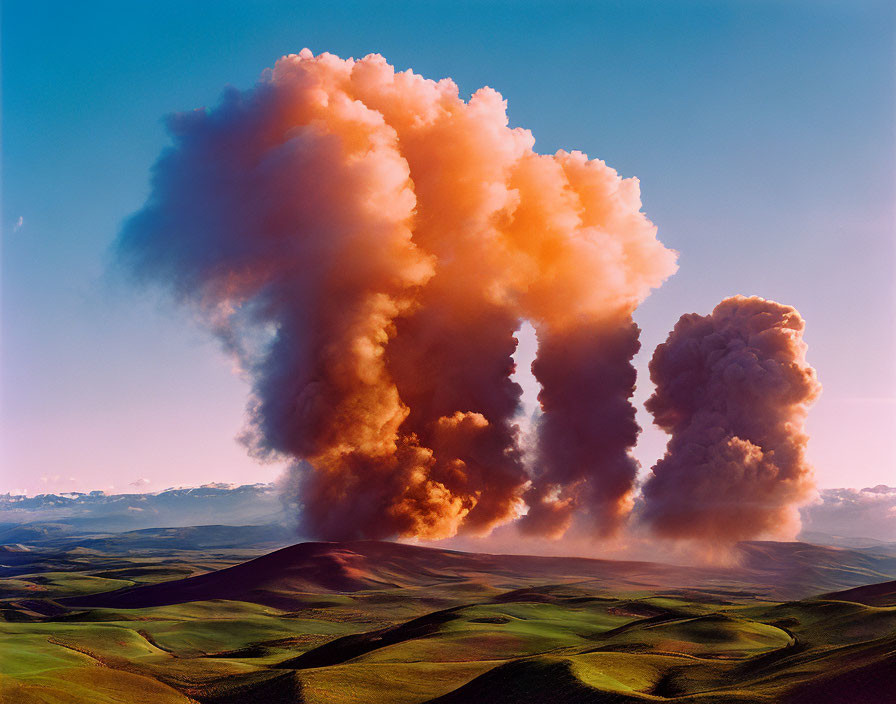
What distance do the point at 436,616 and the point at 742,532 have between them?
107778mm

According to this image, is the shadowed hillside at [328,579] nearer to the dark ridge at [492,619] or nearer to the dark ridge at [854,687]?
the dark ridge at [492,619]

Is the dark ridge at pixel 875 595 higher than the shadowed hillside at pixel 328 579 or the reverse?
higher

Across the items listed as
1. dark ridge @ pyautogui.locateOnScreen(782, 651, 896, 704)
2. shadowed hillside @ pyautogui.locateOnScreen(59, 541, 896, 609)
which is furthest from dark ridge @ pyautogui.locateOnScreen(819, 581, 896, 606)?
shadowed hillside @ pyautogui.locateOnScreen(59, 541, 896, 609)

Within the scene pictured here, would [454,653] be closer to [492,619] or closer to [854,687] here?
[492,619]

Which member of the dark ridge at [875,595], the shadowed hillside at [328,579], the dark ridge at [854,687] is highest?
the dark ridge at [854,687]

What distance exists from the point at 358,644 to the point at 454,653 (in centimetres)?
1322

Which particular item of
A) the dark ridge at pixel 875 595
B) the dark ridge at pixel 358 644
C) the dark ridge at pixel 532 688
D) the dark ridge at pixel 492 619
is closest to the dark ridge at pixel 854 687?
the dark ridge at pixel 532 688

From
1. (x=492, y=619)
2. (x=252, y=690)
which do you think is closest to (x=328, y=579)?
(x=492, y=619)

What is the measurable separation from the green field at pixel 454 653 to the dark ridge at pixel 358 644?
0.94 ft

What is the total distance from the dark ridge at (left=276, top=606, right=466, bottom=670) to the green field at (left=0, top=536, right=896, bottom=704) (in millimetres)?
288

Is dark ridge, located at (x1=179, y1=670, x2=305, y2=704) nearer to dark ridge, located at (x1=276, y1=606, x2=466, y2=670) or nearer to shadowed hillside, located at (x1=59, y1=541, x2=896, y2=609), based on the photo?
dark ridge, located at (x1=276, y1=606, x2=466, y2=670)

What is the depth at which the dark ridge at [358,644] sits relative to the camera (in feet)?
268

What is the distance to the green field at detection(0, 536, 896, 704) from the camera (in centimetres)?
5462

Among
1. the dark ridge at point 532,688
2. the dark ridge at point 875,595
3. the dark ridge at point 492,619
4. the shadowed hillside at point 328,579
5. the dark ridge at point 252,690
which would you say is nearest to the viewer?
the dark ridge at point 532,688
